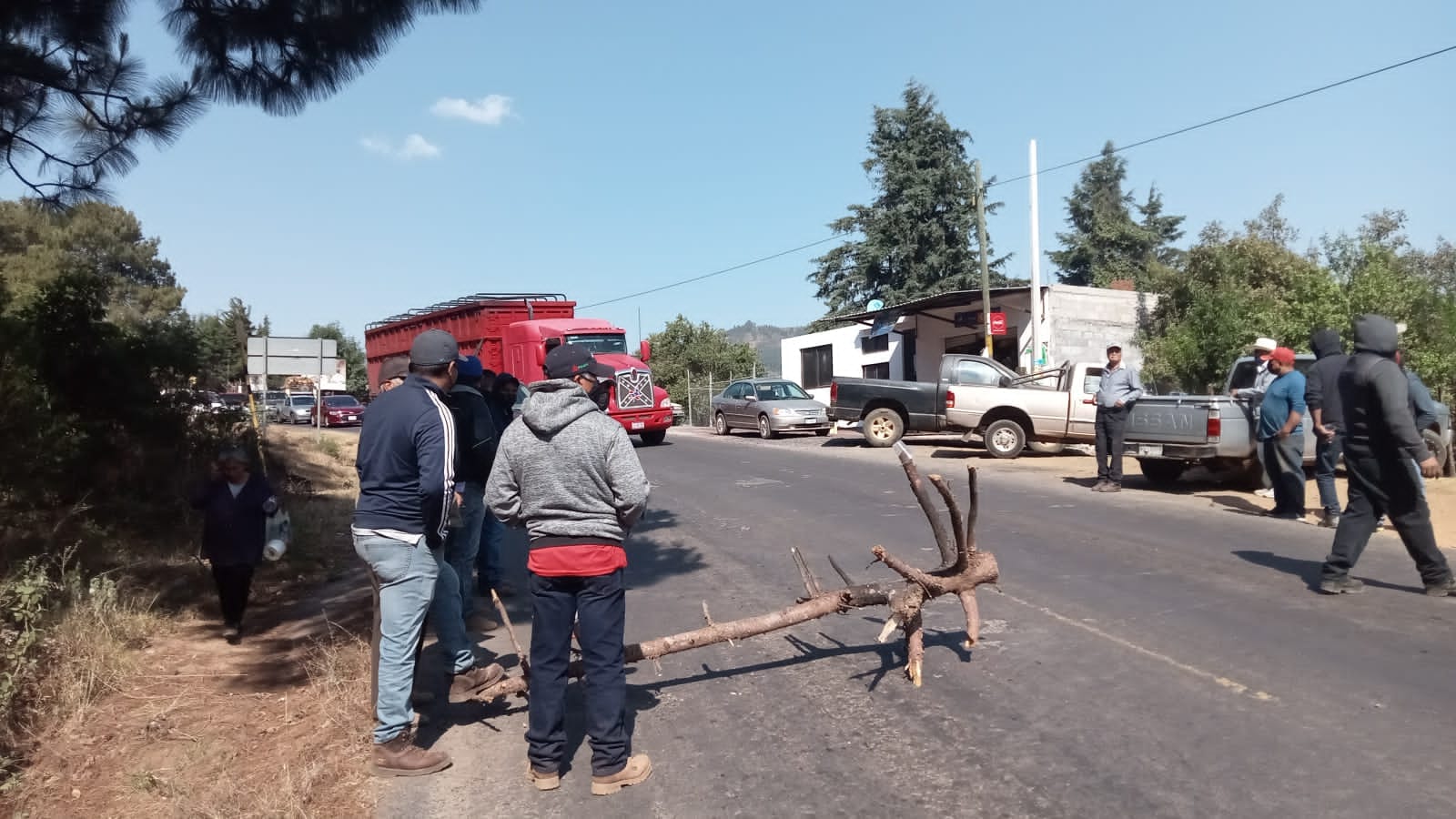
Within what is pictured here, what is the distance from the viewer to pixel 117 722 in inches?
200

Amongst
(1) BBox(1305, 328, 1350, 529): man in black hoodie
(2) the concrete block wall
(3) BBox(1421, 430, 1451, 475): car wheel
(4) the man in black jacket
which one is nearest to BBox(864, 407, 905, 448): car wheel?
(2) the concrete block wall

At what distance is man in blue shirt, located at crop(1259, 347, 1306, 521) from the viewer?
33.1 feet

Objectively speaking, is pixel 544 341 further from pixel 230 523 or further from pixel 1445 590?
pixel 1445 590

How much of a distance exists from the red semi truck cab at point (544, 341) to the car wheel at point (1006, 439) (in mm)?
7604

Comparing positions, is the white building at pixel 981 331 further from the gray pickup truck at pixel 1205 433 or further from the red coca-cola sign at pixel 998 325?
the gray pickup truck at pixel 1205 433

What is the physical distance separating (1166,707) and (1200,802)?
1.06m

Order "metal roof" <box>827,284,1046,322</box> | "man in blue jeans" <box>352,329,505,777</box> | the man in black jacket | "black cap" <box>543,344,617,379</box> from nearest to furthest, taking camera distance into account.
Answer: "black cap" <box>543,344,617,379</box> < "man in blue jeans" <box>352,329,505,777</box> < the man in black jacket < "metal roof" <box>827,284,1046,322</box>

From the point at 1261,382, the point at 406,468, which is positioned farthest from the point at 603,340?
the point at 406,468

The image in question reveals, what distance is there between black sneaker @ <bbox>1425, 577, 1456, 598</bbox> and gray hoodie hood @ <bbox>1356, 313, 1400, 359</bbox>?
151 cm

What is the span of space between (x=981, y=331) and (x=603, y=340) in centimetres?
1175

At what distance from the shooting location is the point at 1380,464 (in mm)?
6715

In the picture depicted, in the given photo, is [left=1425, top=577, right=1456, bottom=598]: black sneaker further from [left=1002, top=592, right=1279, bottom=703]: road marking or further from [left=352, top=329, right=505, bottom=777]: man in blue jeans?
[left=352, top=329, right=505, bottom=777]: man in blue jeans

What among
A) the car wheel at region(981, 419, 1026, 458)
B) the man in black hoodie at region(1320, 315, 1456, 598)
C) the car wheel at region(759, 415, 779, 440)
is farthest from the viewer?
the car wheel at region(759, 415, 779, 440)

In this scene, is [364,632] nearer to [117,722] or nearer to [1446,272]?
[117,722]
